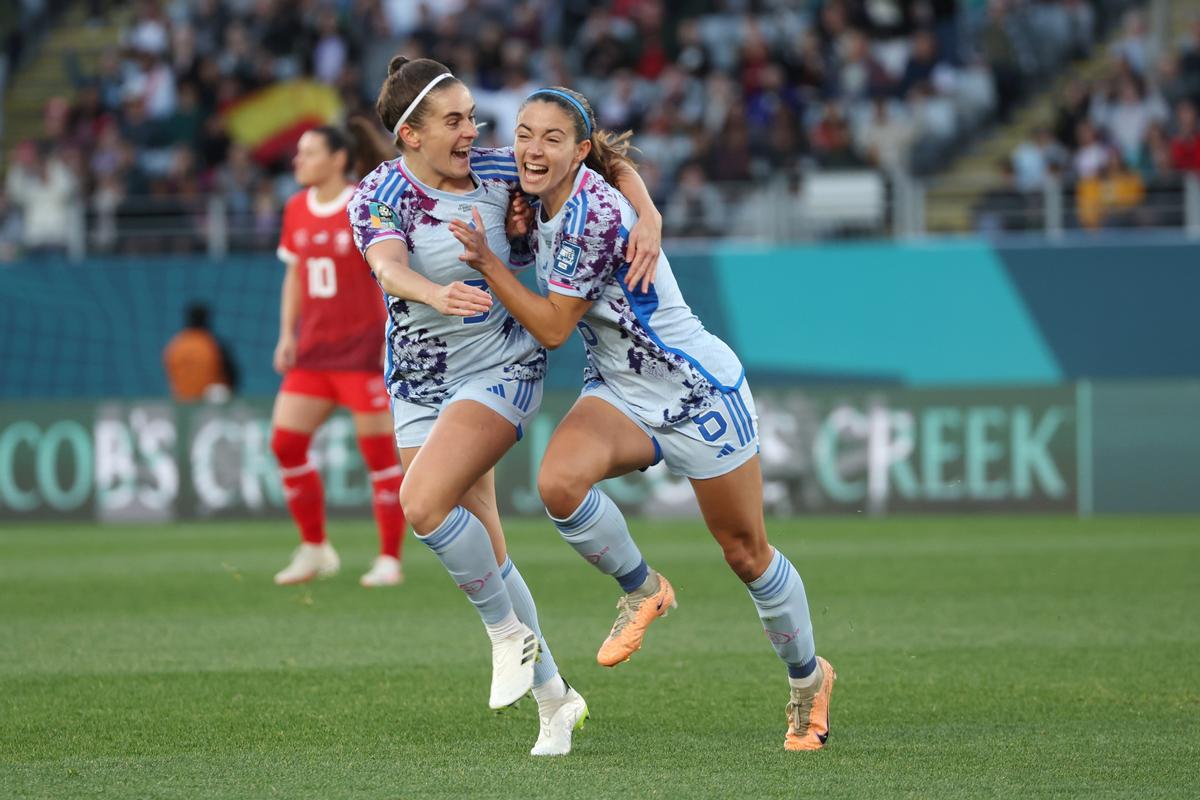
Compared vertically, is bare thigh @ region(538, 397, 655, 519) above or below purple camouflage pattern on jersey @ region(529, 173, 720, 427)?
below

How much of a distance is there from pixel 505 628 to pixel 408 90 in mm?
1794

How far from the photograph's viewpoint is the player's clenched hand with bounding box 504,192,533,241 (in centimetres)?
618

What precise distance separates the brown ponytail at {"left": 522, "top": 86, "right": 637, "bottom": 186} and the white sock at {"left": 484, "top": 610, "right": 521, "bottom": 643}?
1459 mm

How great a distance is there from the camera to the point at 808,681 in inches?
237

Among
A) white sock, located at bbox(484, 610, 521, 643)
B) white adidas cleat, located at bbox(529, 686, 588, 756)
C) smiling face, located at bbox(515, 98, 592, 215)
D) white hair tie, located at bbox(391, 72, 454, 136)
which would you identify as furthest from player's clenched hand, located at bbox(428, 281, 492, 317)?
white adidas cleat, located at bbox(529, 686, 588, 756)

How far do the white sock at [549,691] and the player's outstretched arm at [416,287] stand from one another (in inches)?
48.3

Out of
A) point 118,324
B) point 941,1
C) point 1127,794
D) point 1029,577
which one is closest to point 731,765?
point 1127,794

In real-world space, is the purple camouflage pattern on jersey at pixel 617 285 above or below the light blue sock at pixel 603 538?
above

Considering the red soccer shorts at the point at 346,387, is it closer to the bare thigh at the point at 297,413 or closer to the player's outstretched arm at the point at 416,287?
the bare thigh at the point at 297,413

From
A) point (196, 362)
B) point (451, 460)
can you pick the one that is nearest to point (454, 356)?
→ point (451, 460)

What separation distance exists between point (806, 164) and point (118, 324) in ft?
25.0

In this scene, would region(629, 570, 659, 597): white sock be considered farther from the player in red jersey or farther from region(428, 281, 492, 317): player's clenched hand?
the player in red jersey

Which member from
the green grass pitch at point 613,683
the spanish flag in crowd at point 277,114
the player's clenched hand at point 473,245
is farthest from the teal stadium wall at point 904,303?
the player's clenched hand at point 473,245

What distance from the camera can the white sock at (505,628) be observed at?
5.92m
